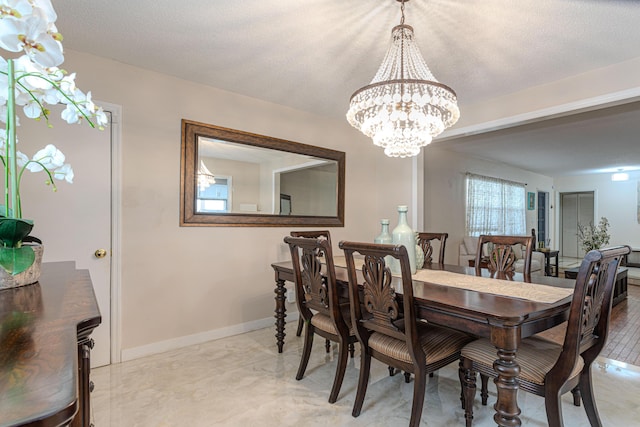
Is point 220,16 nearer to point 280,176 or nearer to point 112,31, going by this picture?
point 112,31

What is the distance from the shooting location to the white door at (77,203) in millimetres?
2312

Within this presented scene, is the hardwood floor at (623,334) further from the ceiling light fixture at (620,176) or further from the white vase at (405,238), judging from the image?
the ceiling light fixture at (620,176)

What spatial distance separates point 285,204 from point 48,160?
2.60 m

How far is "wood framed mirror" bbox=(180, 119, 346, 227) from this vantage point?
2.97 m

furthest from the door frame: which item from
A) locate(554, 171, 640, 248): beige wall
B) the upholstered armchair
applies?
locate(554, 171, 640, 248): beige wall

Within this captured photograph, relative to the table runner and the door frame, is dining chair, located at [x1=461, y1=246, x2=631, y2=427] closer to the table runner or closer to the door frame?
the table runner

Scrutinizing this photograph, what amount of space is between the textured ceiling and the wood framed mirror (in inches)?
22.4

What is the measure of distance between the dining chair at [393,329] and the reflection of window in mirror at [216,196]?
175cm

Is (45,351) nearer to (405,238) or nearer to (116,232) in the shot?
(405,238)

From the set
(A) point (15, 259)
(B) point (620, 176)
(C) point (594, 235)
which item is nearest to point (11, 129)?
(A) point (15, 259)

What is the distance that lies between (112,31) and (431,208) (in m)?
4.46

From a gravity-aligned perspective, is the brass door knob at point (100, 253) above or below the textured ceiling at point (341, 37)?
below

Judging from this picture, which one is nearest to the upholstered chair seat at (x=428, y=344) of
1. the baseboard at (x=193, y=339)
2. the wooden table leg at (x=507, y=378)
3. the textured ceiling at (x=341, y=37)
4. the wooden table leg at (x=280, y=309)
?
the wooden table leg at (x=507, y=378)

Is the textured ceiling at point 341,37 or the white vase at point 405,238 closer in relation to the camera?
the textured ceiling at point 341,37
